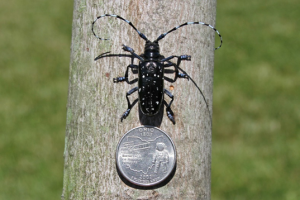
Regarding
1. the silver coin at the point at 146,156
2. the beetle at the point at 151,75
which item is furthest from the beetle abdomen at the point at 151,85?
the silver coin at the point at 146,156

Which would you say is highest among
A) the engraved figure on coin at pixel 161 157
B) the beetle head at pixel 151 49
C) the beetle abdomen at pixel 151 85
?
the beetle head at pixel 151 49

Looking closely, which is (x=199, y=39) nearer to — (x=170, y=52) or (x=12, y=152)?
(x=170, y=52)

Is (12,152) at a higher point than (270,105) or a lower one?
lower

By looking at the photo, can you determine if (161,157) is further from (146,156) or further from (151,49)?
(151,49)

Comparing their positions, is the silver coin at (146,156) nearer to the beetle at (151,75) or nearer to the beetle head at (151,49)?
the beetle at (151,75)

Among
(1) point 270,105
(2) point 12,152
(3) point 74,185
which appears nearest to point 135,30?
(3) point 74,185

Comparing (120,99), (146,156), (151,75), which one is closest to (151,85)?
(151,75)
